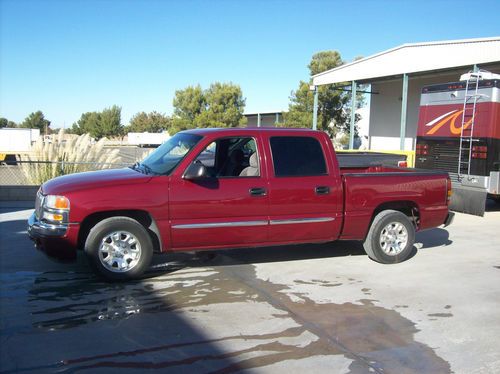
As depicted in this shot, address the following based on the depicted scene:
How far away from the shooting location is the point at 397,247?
23.8 ft

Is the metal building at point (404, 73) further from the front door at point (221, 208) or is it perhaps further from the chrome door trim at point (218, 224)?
the chrome door trim at point (218, 224)

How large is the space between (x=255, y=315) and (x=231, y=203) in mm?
1594

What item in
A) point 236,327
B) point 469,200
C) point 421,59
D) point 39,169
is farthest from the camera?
point 421,59

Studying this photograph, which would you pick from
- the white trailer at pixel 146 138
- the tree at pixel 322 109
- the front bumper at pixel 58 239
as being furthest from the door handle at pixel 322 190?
the white trailer at pixel 146 138

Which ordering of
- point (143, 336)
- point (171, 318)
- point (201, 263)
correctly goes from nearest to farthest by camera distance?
1. point (143, 336)
2. point (171, 318)
3. point (201, 263)

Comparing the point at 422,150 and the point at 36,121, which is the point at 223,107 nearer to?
the point at 422,150

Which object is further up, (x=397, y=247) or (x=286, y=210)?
(x=286, y=210)

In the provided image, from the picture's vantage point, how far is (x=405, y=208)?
7.49m

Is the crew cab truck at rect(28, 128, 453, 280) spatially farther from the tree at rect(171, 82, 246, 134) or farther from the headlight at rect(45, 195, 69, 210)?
the tree at rect(171, 82, 246, 134)

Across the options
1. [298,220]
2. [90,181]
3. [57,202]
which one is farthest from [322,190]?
[57,202]

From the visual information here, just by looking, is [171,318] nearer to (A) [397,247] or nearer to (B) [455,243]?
(A) [397,247]

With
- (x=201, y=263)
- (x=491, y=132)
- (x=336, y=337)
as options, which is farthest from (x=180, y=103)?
(x=336, y=337)

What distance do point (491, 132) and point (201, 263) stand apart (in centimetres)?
805

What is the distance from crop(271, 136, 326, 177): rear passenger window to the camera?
21.3ft
